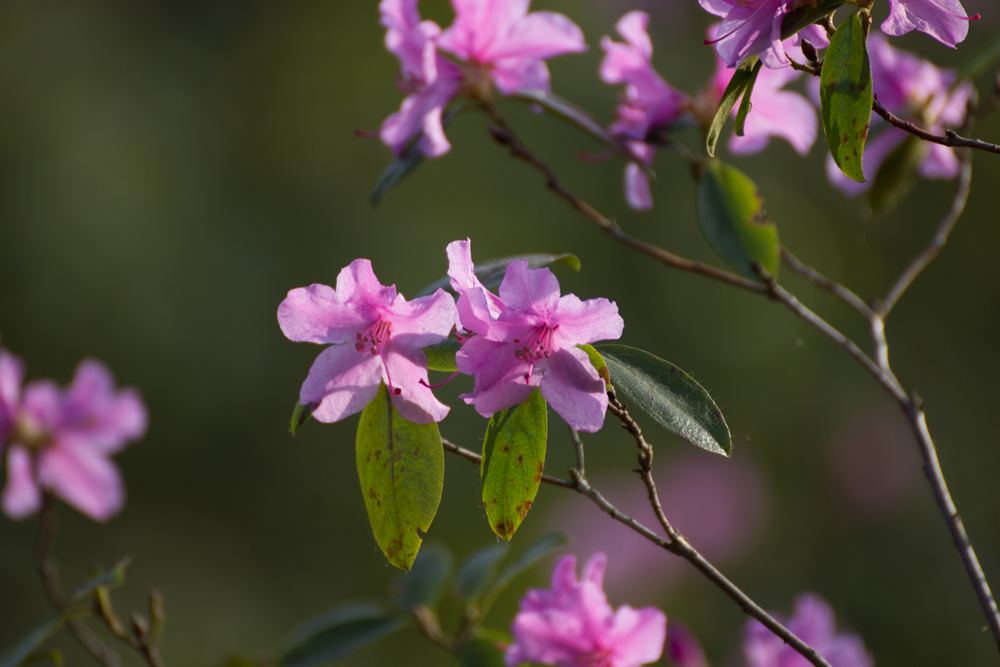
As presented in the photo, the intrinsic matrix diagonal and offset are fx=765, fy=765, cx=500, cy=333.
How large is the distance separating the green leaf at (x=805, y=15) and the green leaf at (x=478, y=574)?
794 mm

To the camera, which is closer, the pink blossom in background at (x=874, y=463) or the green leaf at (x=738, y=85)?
the green leaf at (x=738, y=85)

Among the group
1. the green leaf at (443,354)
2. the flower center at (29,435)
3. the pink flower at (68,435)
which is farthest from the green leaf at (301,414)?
the flower center at (29,435)

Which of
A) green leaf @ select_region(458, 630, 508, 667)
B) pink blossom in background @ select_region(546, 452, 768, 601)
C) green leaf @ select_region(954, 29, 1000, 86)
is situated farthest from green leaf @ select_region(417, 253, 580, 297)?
pink blossom in background @ select_region(546, 452, 768, 601)

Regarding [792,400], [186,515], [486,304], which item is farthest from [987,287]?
[186,515]

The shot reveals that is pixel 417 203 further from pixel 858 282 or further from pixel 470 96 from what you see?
pixel 470 96

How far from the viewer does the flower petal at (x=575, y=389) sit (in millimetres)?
652

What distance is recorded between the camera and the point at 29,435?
1692 mm

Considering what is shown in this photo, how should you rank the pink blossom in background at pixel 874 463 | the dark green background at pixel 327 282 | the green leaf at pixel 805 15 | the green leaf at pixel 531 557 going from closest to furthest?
1. the green leaf at pixel 805 15
2. the green leaf at pixel 531 557
3. the dark green background at pixel 327 282
4. the pink blossom in background at pixel 874 463

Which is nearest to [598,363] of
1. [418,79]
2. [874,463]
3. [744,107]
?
[744,107]

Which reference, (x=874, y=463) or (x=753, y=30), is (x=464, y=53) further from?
(x=874, y=463)

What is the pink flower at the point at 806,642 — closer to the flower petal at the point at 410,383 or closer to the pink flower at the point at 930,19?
the flower petal at the point at 410,383

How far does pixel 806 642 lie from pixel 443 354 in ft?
2.08

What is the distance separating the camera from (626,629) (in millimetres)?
823

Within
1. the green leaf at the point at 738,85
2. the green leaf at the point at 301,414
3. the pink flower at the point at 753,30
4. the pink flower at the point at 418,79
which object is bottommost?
the green leaf at the point at 301,414
